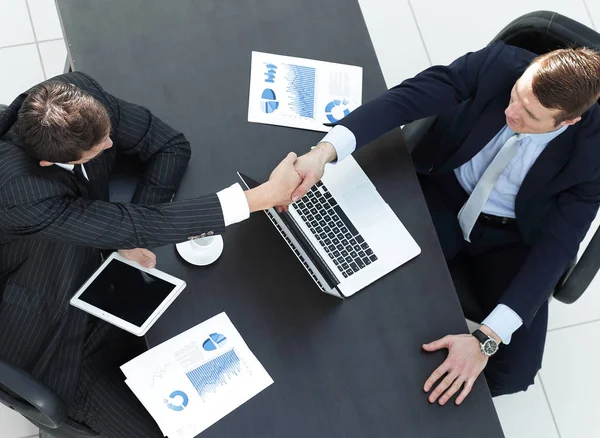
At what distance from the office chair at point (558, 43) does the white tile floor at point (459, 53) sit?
31.8 inches

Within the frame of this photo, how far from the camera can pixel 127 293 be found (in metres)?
1.71

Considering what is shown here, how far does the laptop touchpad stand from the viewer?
6.22 feet

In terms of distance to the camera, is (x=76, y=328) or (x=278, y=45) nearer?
(x=76, y=328)

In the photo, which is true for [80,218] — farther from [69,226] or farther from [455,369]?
[455,369]

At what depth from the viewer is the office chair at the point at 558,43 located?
1918 millimetres

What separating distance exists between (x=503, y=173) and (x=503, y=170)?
3cm

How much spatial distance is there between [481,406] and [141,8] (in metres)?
1.47

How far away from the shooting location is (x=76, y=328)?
1.90 m

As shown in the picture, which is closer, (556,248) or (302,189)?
(302,189)

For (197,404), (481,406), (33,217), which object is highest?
(33,217)

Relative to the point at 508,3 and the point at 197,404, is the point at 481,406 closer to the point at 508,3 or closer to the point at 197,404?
the point at 197,404

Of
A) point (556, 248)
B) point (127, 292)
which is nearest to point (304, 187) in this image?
point (127, 292)

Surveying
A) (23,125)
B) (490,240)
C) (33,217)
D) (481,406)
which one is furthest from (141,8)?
(481,406)

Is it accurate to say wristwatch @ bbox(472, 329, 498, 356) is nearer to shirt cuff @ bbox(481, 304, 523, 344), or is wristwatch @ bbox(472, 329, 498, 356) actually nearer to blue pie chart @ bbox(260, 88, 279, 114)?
shirt cuff @ bbox(481, 304, 523, 344)
